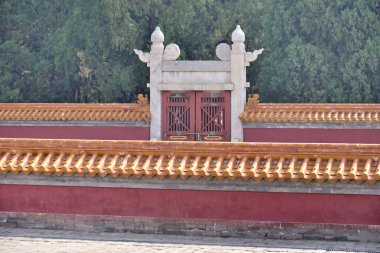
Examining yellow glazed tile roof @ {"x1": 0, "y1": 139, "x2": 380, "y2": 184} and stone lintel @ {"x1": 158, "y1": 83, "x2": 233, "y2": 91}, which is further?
stone lintel @ {"x1": 158, "y1": 83, "x2": 233, "y2": 91}

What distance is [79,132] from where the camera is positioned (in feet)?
82.9

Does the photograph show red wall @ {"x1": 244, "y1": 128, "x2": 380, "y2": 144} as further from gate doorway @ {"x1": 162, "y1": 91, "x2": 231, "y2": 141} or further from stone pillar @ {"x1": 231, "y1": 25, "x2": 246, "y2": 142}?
gate doorway @ {"x1": 162, "y1": 91, "x2": 231, "y2": 141}

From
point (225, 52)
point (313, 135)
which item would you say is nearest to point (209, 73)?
point (225, 52)

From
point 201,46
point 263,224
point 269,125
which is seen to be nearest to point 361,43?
point 201,46

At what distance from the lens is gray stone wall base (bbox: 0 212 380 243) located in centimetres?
1218

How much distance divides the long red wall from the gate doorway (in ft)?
34.8

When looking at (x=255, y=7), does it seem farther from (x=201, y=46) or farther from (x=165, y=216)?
(x=165, y=216)

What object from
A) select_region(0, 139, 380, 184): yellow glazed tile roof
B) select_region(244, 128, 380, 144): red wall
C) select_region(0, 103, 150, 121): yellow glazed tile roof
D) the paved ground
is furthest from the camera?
select_region(0, 103, 150, 121): yellow glazed tile roof

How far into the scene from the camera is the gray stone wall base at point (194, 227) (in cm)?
1218

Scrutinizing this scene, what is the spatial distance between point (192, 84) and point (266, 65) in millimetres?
11464

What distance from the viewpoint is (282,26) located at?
3419 cm

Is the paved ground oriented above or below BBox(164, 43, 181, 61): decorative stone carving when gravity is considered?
below

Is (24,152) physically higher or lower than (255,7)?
lower

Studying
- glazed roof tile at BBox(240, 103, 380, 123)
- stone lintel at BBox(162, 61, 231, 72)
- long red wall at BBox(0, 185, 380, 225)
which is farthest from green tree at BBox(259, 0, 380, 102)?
long red wall at BBox(0, 185, 380, 225)
